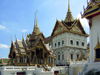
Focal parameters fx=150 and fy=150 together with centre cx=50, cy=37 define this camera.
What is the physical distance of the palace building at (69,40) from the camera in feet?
113

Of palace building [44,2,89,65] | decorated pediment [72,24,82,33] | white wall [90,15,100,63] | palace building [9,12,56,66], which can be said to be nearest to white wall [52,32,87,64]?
palace building [44,2,89,65]

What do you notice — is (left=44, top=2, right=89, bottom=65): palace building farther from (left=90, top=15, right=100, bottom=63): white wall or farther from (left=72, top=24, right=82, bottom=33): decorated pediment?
(left=90, top=15, right=100, bottom=63): white wall

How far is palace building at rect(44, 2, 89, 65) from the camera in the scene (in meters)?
34.5

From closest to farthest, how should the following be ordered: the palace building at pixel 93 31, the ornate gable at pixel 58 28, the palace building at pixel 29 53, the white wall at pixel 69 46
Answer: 1. the palace building at pixel 93 31
2. the palace building at pixel 29 53
3. the white wall at pixel 69 46
4. the ornate gable at pixel 58 28

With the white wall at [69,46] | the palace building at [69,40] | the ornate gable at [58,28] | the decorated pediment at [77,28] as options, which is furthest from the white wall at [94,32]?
the decorated pediment at [77,28]

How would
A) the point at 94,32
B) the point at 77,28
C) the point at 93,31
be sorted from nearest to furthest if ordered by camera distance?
the point at 94,32, the point at 93,31, the point at 77,28

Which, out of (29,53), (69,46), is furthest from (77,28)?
(29,53)

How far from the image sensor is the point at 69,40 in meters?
35.0

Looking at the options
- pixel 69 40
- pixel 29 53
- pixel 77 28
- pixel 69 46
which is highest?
pixel 77 28

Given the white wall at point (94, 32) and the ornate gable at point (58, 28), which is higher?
the ornate gable at point (58, 28)

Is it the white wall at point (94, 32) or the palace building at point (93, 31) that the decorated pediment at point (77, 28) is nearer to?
the palace building at point (93, 31)

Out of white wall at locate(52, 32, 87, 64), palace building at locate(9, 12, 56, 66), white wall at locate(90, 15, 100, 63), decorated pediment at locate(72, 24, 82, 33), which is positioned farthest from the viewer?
decorated pediment at locate(72, 24, 82, 33)

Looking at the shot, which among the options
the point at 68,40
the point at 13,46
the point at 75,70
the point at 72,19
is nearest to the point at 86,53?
the point at 68,40

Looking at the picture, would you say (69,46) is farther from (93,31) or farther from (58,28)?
(93,31)
